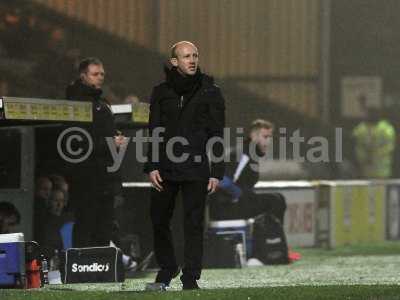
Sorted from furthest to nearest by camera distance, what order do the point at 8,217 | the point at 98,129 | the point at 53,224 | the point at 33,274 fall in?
the point at 53,224 → the point at 8,217 → the point at 98,129 → the point at 33,274

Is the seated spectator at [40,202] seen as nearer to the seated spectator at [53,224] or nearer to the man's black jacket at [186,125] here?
the seated spectator at [53,224]

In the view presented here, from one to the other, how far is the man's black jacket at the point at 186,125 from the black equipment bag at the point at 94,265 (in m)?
1.90

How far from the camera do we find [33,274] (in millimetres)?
10664

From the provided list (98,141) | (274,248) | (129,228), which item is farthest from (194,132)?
(274,248)

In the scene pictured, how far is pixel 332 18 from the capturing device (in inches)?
797

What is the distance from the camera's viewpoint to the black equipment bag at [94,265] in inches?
453

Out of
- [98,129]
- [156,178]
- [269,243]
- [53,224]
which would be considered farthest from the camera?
[269,243]

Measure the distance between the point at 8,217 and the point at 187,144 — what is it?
3.52m

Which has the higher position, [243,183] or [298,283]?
[243,183]

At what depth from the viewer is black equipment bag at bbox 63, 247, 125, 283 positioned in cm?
1151

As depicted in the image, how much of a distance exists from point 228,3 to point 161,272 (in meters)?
9.03

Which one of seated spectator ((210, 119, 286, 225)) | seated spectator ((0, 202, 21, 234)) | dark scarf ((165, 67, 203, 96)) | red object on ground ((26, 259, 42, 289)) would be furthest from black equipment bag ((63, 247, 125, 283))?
seated spectator ((210, 119, 286, 225))

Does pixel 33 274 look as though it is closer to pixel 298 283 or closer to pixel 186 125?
pixel 186 125

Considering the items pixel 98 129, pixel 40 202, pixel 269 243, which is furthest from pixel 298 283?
pixel 269 243
